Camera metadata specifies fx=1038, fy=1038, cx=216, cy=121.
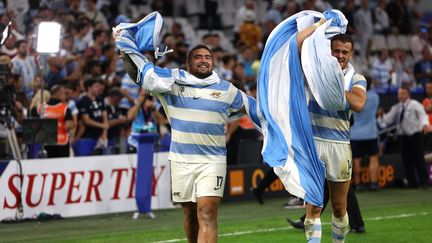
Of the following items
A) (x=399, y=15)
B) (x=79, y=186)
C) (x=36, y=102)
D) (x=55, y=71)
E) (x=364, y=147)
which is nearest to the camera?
(x=79, y=186)

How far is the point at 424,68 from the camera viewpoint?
25.2 meters

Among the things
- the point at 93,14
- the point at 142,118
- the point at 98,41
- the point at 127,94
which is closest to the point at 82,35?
the point at 98,41

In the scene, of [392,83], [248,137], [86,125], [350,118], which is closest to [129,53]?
[350,118]

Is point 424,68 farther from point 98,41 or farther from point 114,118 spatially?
point 114,118

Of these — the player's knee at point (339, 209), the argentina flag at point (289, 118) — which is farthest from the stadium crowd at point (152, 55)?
the player's knee at point (339, 209)

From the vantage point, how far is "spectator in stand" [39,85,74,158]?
16328 mm

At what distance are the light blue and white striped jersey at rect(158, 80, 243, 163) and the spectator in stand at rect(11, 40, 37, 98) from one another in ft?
27.5

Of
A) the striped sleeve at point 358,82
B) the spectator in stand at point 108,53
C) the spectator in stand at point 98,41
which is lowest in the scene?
the spectator in stand at point 108,53

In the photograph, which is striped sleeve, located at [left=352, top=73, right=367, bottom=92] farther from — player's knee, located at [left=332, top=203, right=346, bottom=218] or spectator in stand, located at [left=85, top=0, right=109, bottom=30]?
spectator in stand, located at [left=85, top=0, right=109, bottom=30]

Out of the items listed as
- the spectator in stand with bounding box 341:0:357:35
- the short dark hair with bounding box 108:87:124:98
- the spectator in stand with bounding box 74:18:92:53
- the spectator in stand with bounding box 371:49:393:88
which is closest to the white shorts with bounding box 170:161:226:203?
the short dark hair with bounding box 108:87:124:98

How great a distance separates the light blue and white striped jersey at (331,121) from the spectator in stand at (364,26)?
17.2 metres

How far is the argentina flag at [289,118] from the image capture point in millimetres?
9625

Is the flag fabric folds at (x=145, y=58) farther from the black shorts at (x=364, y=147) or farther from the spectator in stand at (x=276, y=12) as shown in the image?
the spectator in stand at (x=276, y=12)

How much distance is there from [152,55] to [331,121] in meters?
3.33
